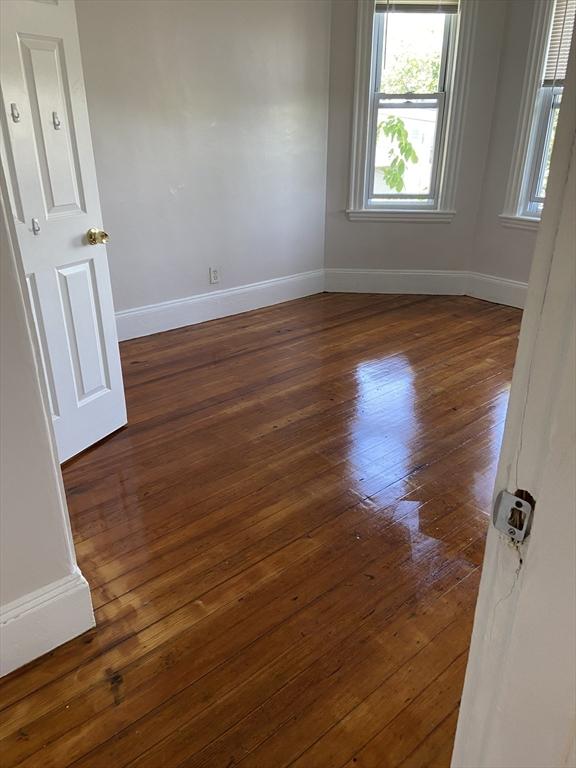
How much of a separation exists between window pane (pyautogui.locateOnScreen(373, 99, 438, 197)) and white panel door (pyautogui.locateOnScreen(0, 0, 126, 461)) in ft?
9.99

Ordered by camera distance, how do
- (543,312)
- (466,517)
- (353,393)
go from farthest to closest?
1. (353,393)
2. (466,517)
3. (543,312)

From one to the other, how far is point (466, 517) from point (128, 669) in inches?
52.6

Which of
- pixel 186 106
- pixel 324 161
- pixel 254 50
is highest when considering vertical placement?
pixel 254 50

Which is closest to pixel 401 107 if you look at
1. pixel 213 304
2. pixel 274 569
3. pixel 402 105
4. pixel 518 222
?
pixel 402 105

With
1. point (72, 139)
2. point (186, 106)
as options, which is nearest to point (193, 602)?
point (72, 139)

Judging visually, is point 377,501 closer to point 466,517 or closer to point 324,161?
point 466,517

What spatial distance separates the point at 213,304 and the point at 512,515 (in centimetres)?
400

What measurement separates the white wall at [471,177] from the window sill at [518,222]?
0.05 metres

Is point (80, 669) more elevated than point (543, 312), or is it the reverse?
point (543, 312)

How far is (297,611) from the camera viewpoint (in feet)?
5.86

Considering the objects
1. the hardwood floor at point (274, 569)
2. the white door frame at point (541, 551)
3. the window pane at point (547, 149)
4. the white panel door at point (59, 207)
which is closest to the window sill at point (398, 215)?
the window pane at point (547, 149)

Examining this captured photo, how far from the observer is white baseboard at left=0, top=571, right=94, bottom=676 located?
1.53 m

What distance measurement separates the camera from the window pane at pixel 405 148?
4.64 metres

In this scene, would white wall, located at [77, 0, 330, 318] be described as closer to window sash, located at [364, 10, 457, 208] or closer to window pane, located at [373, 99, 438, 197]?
window sash, located at [364, 10, 457, 208]
